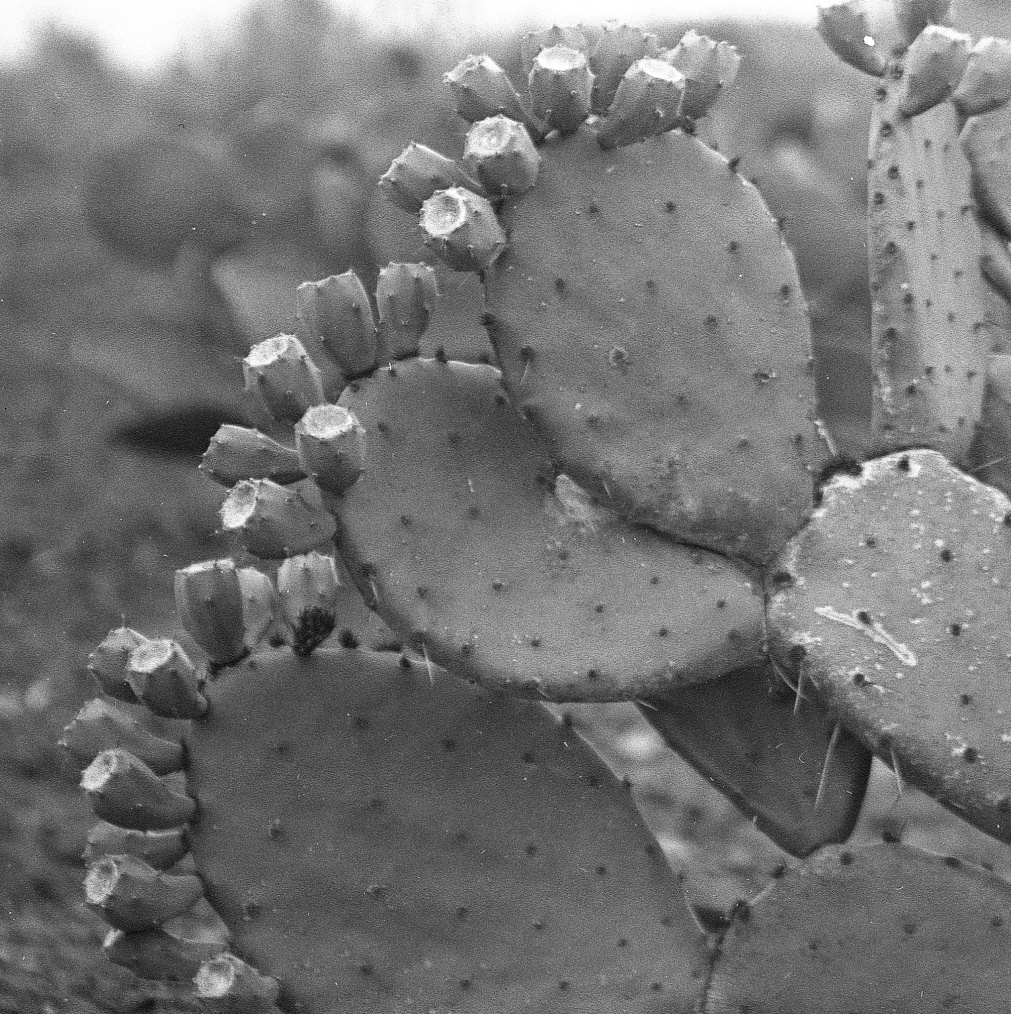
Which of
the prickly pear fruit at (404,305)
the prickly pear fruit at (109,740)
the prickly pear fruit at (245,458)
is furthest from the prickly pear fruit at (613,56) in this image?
the prickly pear fruit at (109,740)

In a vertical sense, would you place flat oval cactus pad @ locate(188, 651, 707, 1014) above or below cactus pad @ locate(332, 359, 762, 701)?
below

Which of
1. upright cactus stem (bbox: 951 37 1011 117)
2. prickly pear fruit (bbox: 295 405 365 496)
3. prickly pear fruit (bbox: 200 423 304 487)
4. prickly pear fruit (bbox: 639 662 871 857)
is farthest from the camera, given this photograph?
upright cactus stem (bbox: 951 37 1011 117)

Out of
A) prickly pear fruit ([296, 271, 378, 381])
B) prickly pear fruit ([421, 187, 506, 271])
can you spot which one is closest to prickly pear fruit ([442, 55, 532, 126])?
prickly pear fruit ([421, 187, 506, 271])

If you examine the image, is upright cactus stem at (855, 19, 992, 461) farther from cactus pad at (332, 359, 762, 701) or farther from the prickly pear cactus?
cactus pad at (332, 359, 762, 701)

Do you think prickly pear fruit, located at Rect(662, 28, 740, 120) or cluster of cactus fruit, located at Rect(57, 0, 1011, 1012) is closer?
cluster of cactus fruit, located at Rect(57, 0, 1011, 1012)

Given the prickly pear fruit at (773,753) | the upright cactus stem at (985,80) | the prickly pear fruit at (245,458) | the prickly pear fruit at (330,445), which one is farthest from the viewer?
the upright cactus stem at (985,80)

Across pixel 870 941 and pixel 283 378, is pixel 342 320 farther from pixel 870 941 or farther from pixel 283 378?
pixel 870 941

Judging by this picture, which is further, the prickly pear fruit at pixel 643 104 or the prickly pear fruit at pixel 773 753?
the prickly pear fruit at pixel 773 753

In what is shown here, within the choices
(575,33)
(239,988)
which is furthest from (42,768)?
(575,33)

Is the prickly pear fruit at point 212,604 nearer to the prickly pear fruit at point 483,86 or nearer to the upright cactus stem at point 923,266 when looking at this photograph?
the prickly pear fruit at point 483,86

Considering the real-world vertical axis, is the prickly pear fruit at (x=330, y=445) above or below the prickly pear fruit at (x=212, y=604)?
above
